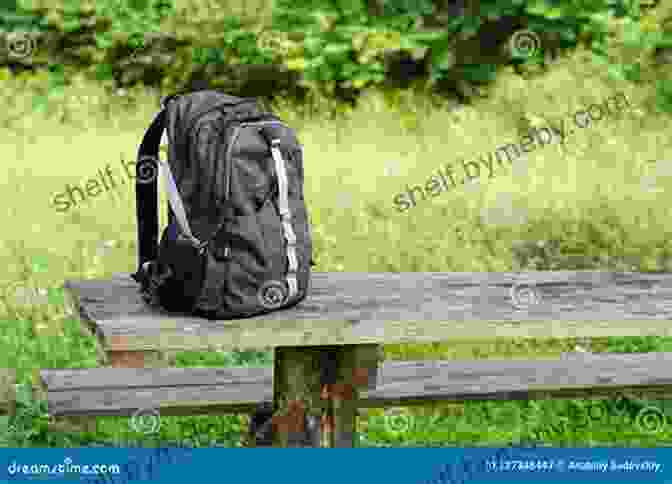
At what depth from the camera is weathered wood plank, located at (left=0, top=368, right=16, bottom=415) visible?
4184mm

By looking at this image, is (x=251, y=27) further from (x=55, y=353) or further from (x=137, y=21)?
(x=55, y=353)

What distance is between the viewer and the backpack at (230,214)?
2.79m

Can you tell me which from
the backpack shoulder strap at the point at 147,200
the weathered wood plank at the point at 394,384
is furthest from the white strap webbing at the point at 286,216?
the weathered wood plank at the point at 394,384

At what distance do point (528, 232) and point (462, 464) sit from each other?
3.05 metres

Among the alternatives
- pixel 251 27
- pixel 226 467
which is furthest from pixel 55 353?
pixel 251 27

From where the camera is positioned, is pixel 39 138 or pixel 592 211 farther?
pixel 39 138

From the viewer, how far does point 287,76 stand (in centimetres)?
924

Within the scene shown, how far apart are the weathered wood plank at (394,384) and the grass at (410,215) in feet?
1.17

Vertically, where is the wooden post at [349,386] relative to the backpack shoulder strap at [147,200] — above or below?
below

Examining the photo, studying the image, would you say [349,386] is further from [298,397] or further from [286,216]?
[286,216]

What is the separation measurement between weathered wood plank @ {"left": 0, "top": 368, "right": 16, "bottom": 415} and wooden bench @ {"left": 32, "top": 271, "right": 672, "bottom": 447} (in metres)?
0.55

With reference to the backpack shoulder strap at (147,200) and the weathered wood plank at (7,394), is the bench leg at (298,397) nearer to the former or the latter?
the backpack shoulder strap at (147,200)

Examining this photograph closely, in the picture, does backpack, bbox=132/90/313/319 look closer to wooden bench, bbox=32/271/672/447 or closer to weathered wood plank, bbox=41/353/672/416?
wooden bench, bbox=32/271/672/447

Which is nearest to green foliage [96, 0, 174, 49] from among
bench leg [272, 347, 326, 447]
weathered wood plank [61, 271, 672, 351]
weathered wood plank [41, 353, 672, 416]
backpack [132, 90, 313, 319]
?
weathered wood plank [41, 353, 672, 416]
